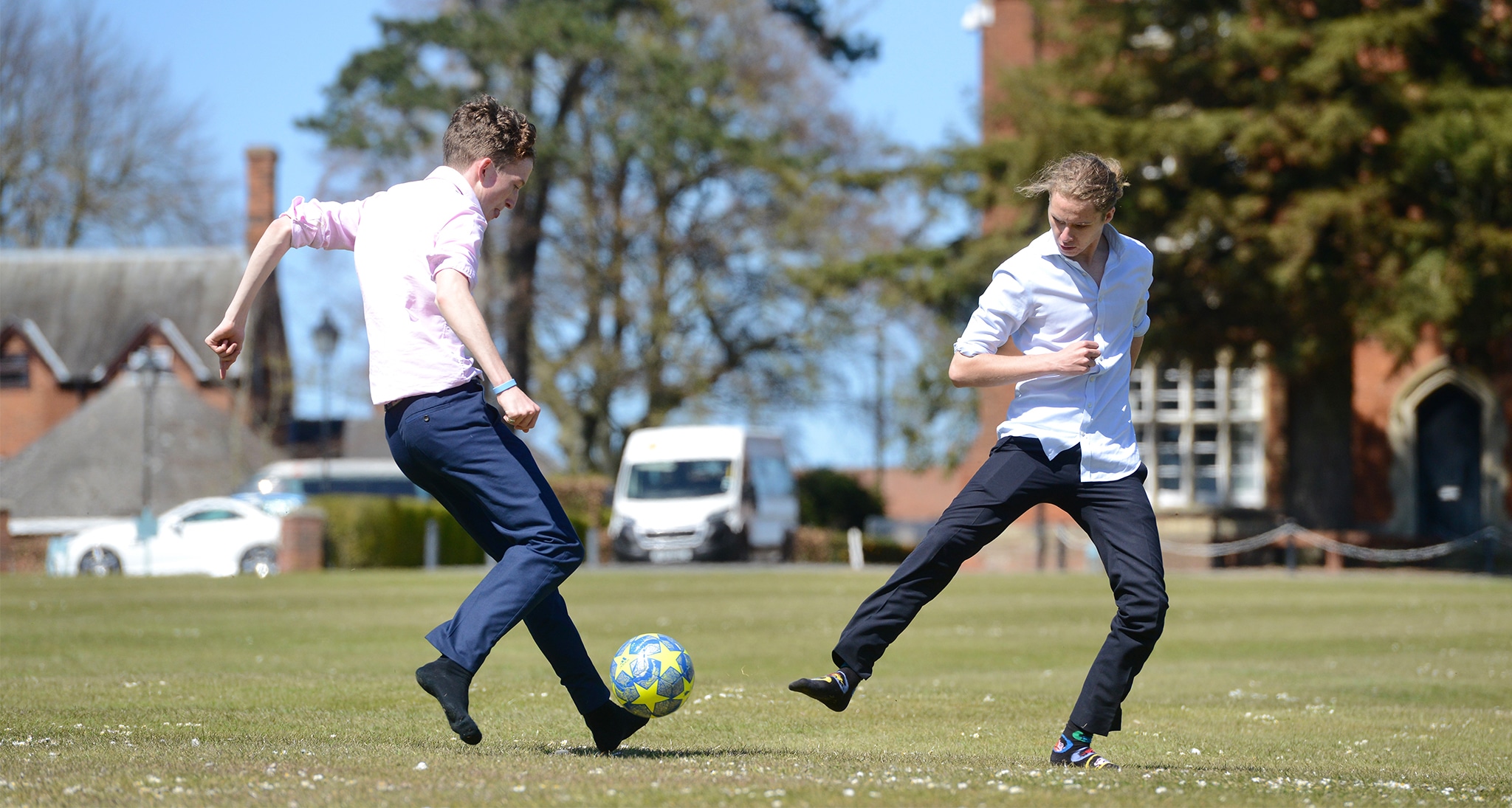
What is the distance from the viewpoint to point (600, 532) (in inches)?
1362

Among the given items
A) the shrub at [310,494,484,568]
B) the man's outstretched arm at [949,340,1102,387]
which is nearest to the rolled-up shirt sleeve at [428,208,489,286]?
the man's outstretched arm at [949,340,1102,387]

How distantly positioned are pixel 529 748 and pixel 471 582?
585 inches

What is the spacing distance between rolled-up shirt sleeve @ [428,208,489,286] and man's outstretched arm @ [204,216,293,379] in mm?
611

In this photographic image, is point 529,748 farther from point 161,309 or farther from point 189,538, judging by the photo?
point 161,309

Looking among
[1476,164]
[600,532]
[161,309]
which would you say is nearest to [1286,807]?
[1476,164]

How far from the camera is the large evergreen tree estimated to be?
2358 centimetres

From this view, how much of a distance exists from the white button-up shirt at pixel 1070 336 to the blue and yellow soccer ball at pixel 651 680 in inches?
53.7

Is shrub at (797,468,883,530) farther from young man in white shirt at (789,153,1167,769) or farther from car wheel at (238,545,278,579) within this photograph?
young man in white shirt at (789,153,1167,769)

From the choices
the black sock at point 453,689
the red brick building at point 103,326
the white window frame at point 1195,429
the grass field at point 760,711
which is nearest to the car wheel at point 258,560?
the grass field at point 760,711

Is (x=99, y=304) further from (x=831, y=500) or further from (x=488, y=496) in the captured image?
(x=488, y=496)

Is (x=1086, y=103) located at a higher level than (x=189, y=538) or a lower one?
higher

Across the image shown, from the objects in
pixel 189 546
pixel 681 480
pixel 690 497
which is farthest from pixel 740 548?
pixel 189 546

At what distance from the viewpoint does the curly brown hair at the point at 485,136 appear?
5.36 meters

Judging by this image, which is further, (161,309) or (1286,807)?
(161,309)
